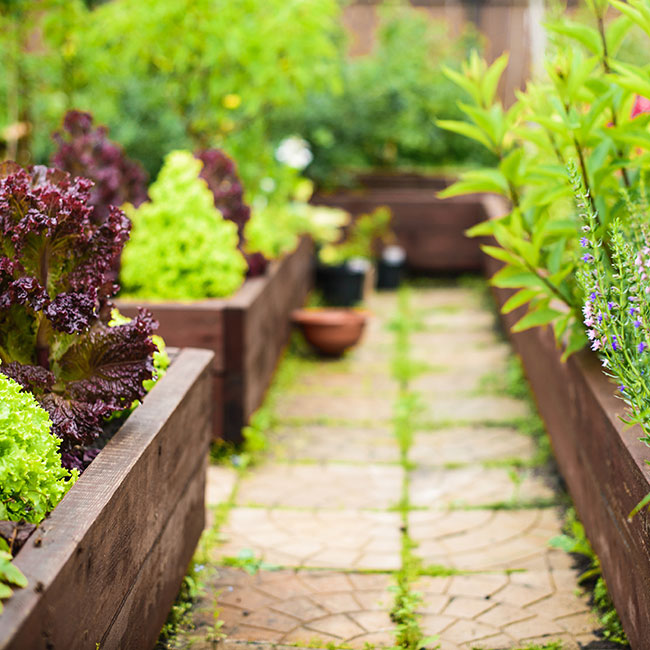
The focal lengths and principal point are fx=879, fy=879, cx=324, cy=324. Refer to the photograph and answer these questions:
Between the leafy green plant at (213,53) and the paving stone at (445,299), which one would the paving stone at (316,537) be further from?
the paving stone at (445,299)

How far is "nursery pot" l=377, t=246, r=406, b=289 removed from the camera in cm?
814

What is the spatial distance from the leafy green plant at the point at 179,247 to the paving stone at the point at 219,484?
882mm

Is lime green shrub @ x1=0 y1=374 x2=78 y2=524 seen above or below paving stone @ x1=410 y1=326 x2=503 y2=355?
above

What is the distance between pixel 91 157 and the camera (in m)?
4.33

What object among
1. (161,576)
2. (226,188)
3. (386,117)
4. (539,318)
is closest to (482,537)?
(539,318)

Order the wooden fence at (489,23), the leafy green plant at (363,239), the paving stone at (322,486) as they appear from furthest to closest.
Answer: the wooden fence at (489,23) < the leafy green plant at (363,239) < the paving stone at (322,486)

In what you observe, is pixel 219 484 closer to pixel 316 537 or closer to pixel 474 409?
pixel 316 537

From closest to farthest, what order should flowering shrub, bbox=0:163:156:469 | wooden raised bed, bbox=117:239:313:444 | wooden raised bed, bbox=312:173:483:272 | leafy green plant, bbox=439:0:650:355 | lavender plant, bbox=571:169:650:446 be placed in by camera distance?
lavender plant, bbox=571:169:650:446 < flowering shrub, bbox=0:163:156:469 < leafy green plant, bbox=439:0:650:355 < wooden raised bed, bbox=117:239:313:444 < wooden raised bed, bbox=312:173:483:272

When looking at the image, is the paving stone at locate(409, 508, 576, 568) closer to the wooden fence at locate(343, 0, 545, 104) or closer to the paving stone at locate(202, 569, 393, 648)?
the paving stone at locate(202, 569, 393, 648)

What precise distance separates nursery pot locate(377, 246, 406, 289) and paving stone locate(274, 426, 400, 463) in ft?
11.6

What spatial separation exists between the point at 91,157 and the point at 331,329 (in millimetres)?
2176

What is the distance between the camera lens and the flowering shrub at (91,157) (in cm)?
427

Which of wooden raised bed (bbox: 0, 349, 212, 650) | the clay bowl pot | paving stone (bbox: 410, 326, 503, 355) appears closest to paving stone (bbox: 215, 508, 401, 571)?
wooden raised bed (bbox: 0, 349, 212, 650)

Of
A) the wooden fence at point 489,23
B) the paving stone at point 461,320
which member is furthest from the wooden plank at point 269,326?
the wooden fence at point 489,23
